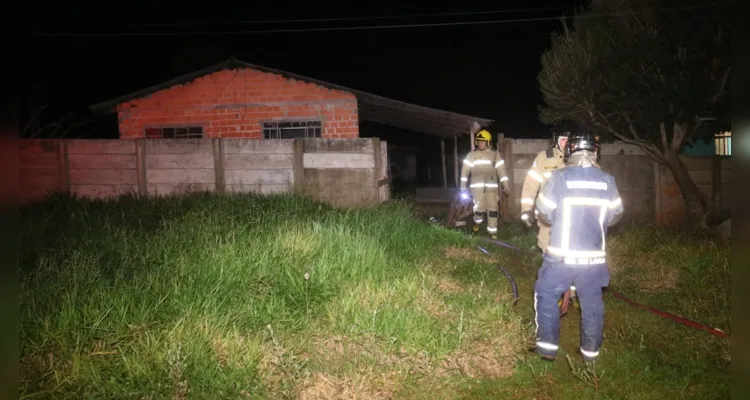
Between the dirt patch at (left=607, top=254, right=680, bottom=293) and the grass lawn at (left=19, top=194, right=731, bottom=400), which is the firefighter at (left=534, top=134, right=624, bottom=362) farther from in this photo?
the dirt patch at (left=607, top=254, right=680, bottom=293)

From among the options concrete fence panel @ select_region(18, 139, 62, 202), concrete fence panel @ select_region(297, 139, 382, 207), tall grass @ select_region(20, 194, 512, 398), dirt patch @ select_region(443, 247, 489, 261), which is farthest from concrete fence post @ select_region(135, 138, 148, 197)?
dirt patch @ select_region(443, 247, 489, 261)

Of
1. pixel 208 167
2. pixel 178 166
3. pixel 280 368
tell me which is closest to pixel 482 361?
pixel 280 368

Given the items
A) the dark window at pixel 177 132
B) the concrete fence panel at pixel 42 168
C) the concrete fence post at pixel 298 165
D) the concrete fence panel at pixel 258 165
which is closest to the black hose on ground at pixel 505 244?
the concrete fence post at pixel 298 165

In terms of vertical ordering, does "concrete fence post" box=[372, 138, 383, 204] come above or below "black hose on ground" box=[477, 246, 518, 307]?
above

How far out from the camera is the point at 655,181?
33.7 ft

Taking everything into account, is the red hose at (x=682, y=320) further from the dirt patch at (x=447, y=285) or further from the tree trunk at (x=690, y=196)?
the tree trunk at (x=690, y=196)

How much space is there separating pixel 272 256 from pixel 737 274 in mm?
4389

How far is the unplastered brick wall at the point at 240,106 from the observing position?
1462cm

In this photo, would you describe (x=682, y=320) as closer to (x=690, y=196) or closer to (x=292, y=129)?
(x=690, y=196)

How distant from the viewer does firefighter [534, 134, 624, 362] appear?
Answer: 4270 mm

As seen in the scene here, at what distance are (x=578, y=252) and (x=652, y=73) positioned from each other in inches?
266

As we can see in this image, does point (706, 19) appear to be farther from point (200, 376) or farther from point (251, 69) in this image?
point (251, 69)

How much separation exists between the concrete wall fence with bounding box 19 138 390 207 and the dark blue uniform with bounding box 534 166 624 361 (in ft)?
22.8

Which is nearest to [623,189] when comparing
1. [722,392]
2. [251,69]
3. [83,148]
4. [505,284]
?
[505,284]
